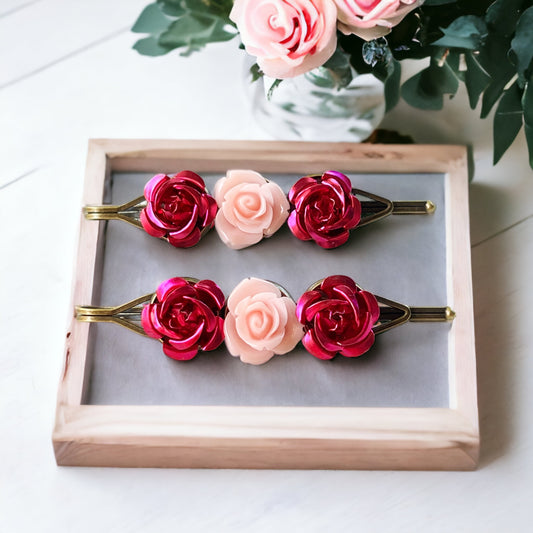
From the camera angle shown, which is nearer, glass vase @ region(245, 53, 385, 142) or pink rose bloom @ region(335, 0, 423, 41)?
pink rose bloom @ region(335, 0, 423, 41)

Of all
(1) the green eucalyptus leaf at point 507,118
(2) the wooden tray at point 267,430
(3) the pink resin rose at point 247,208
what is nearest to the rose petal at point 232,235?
(3) the pink resin rose at point 247,208

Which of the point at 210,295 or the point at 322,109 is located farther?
the point at 322,109

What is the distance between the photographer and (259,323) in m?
0.52

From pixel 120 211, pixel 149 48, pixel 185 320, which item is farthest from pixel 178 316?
pixel 149 48

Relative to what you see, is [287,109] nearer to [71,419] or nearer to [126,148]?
[126,148]

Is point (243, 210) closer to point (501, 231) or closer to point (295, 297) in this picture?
point (295, 297)

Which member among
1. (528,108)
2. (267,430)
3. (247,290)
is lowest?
(267,430)

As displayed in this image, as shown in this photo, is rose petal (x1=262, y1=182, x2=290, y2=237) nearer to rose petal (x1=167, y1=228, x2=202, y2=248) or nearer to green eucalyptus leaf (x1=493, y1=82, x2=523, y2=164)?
rose petal (x1=167, y1=228, x2=202, y2=248)

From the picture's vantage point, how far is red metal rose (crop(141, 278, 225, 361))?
52cm

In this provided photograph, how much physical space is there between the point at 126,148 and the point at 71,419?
0.75 ft

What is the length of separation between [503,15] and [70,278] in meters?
0.39

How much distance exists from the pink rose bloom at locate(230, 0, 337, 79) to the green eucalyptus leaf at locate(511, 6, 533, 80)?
0.13 m

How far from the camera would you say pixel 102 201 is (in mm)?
589

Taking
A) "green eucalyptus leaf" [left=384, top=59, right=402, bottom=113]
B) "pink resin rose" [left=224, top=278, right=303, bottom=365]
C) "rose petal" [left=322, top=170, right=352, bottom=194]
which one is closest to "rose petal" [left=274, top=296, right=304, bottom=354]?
"pink resin rose" [left=224, top=278, right=303, bottom=365]
